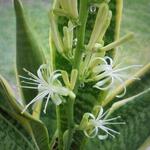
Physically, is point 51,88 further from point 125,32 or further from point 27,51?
point 125,32

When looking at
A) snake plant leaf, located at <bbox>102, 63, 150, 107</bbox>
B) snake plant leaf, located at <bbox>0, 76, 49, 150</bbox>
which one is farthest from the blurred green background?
snake plant leaf, located at <bbox>0, 76, 49, 150</bbox>

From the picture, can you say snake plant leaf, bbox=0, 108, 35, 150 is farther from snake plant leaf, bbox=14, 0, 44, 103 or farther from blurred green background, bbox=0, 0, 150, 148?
blurred green background, bbox=0, 0, 150, 148

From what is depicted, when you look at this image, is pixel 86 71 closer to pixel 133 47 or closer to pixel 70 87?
pixel 70 87

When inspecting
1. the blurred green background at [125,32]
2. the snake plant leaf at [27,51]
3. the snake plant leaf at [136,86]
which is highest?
the snake plant leaf at [27,51]

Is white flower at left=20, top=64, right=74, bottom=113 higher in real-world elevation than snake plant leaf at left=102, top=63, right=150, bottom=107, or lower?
higher

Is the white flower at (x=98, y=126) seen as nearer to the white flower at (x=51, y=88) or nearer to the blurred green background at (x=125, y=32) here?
the white flower at (x=51, y=88)

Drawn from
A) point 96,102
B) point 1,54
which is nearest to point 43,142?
point 96,102

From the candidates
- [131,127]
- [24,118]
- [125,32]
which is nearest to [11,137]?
[24,118]

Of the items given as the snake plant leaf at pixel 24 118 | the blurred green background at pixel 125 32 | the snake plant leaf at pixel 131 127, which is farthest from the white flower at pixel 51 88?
the blurred green background at pixel 125 32
